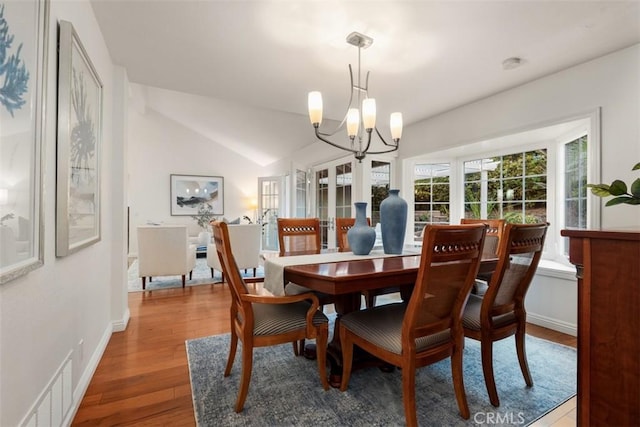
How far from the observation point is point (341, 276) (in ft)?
4.71

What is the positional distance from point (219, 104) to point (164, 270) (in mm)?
3195

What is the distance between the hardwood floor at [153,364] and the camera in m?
1.54

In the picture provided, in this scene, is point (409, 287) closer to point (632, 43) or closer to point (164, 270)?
point (632, 43)

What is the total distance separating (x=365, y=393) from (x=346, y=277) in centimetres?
77

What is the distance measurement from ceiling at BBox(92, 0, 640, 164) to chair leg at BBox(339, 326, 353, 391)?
193 centimetres

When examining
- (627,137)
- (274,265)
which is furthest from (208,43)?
(627,137)

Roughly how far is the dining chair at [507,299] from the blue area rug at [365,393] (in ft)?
0.40

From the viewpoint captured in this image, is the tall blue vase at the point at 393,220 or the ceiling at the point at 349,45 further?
the tall blue vase at the point at 393,220

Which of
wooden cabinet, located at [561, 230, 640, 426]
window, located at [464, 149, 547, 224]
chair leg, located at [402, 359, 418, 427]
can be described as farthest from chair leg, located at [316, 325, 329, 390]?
window, located at [464, 149, 547, 224]

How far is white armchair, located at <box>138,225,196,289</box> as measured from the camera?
3.86 meters

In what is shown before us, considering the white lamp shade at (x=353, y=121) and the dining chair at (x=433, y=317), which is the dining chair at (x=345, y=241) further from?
the dining chair at (x=433, y=317)

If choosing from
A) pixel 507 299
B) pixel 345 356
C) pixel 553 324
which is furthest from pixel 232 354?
pixel 553 324
